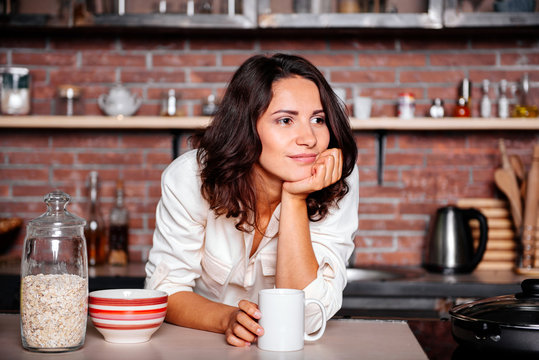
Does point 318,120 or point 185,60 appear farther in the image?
point 185,60

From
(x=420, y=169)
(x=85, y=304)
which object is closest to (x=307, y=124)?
(x=85, y=304)

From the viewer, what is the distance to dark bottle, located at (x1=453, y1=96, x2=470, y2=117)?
8.04ft

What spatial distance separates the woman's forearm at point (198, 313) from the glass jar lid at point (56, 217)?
11.5 inches

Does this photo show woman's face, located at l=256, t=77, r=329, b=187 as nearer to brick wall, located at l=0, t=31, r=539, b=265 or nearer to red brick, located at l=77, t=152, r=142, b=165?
brick wall, located at l=0, t=31, r=539, b=265

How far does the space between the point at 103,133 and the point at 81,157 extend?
13cm

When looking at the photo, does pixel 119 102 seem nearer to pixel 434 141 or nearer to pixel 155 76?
pixel 155 76

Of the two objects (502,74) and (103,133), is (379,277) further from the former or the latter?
(103,133)

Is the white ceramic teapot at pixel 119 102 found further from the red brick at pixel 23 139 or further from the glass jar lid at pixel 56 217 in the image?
the glass jar lid at pixel 56 217

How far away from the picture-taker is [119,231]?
98.8 inches

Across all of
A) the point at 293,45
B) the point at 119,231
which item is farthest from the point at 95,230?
the point at 293,45

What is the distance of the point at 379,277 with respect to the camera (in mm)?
2393

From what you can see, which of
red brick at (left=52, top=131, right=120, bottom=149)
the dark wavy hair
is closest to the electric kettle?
the dark wavy hair

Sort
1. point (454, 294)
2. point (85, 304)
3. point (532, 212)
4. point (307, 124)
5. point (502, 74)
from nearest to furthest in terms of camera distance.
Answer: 1. point (85, 304)
2. point (307, 124)
3. point (454, 294)
4. point (532, 212)
5. point (502, 74)

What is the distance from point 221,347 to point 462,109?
1.72 meters
